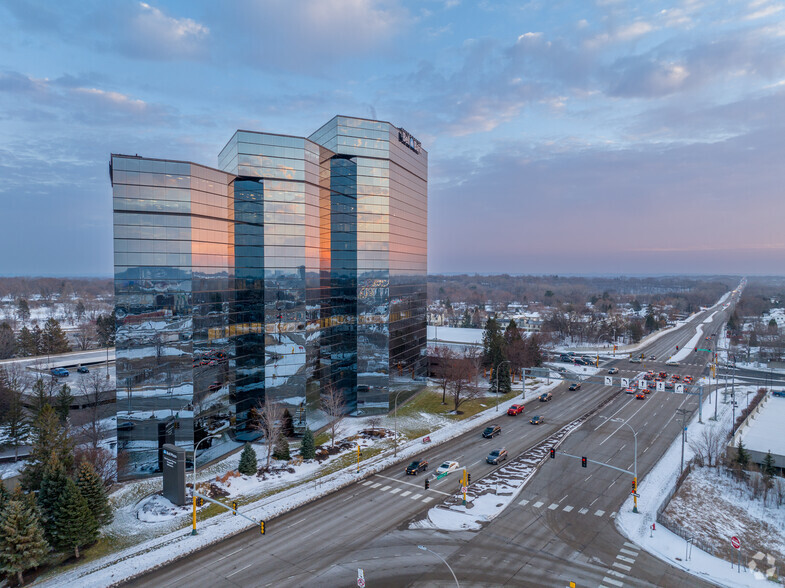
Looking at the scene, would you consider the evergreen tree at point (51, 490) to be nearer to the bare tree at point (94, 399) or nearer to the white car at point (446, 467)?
the bare tree at point (94, 399)

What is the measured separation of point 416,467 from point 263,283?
2514 cm

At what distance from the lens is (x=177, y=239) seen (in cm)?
4084

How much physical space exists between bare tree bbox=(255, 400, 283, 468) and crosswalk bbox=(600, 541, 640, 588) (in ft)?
96.9

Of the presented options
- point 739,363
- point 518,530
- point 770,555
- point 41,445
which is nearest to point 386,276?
point 518,530

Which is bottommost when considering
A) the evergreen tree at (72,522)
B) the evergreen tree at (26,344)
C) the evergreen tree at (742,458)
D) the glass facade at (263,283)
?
the evergreen tree at (742,458)

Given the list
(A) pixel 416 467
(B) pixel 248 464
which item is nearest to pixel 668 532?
(A) pixel 416 467

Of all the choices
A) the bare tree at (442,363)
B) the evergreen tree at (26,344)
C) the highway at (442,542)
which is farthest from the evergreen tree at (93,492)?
the evergreen tree at (26,344)

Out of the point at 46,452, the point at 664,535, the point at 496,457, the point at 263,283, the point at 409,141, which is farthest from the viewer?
the point at 409,141

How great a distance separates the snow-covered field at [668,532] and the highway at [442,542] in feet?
3.00

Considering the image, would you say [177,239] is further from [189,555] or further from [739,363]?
[739,363]

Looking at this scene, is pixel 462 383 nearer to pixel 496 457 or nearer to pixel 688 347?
pixel 496 457

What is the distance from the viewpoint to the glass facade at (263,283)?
130 ft

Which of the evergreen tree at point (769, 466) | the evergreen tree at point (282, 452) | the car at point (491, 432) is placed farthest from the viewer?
the car at point (491, 432)

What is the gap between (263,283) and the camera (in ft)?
158
